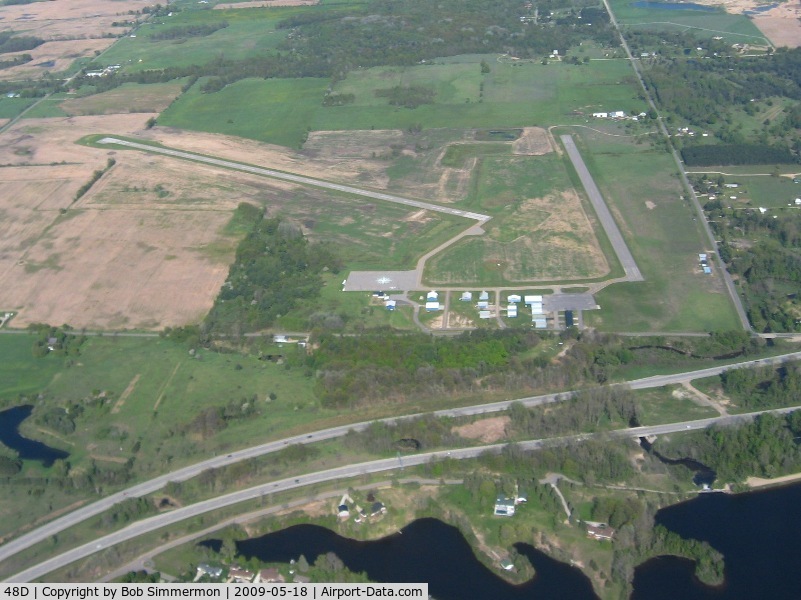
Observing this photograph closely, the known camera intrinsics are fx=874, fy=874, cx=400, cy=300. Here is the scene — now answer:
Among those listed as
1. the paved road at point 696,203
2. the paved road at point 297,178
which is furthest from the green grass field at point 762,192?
the paved road at point 297,178

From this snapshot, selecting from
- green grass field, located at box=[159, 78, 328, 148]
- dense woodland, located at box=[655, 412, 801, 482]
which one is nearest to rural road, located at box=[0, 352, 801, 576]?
dense woodland, located at box=[655, 412, 801, 482]

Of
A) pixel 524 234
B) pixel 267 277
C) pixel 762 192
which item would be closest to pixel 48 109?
pixel 267 277

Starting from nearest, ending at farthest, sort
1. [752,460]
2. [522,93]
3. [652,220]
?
[752,460]
[652,220]
[522,93]

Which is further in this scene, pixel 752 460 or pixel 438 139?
pixel 438 139

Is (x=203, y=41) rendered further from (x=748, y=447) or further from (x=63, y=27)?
(x=748, y=447)

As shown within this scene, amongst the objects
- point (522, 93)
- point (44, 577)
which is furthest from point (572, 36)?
point (44, 577)

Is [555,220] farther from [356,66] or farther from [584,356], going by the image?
[356,66]

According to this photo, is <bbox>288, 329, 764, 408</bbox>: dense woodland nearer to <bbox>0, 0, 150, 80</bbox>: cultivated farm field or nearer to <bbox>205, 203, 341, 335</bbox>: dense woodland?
<bbox>205, 203, 341, 335</bbox>: dense woodland
